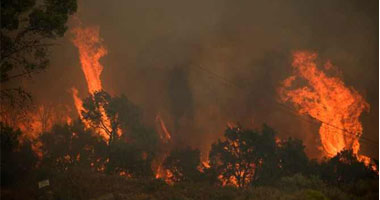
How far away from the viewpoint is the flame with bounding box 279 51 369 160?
2018 inches

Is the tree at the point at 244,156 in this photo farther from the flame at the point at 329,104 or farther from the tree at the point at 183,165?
the flame at the point at 329,104

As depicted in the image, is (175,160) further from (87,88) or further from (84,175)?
(87,88)

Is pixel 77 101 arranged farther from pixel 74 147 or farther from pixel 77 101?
pixel 74 147

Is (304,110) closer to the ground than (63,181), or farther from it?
farther from it

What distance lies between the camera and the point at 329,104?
177ft

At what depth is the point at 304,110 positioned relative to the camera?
2191 inches

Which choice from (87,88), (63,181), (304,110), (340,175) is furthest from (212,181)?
(87,88)

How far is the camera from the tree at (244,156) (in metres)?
36.8

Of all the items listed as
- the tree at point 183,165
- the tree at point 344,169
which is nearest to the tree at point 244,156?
the tree at point 183,165

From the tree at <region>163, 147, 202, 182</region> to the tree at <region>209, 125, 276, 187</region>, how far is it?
3046mm

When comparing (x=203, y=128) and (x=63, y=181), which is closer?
(x=63, y=181)

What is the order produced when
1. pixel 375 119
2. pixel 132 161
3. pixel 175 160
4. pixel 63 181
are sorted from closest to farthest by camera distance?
pixel 63 181 < pixel 132 161 < pixel 175 160 < pixel 375 119

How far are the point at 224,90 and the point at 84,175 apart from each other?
50879 millimetres

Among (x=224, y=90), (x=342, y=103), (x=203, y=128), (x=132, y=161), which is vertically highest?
(x=224, y=90)
